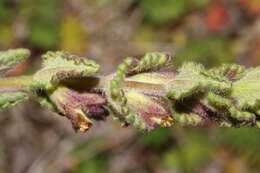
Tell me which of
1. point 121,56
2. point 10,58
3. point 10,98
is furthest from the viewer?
point 121,56

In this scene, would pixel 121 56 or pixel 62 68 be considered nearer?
pixel 62 68

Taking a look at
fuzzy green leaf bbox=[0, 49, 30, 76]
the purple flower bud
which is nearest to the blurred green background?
fuzzy green leaf bbox=[0, 49, 30, 76]

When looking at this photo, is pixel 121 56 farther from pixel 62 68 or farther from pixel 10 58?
pixel 62 68

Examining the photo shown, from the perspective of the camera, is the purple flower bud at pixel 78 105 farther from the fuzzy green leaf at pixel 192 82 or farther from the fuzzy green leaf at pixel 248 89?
the fuzzy green leaf at pixel 248 89

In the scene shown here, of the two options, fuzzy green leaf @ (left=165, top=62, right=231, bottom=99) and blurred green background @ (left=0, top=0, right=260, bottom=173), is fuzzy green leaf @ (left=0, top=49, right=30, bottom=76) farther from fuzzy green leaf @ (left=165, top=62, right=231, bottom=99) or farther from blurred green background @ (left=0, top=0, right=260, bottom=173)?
blurred green background @ (left=0, top=0, right=260, bottom=173)

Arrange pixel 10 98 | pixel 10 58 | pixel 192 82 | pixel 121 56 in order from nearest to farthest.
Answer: pixel 192 82, pixel 10 98, pixel 10 58, pixel 121 56

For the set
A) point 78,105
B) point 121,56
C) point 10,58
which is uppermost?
point 10,58

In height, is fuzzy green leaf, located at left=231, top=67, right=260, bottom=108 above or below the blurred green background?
above

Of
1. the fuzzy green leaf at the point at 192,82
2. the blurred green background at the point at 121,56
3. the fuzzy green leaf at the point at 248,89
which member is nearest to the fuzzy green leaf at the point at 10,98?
the fuzzy green leaf at the point at 192,82

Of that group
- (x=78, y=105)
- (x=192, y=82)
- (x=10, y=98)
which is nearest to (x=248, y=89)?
(x=192, y=82)

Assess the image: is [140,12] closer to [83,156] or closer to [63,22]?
[63,22]
